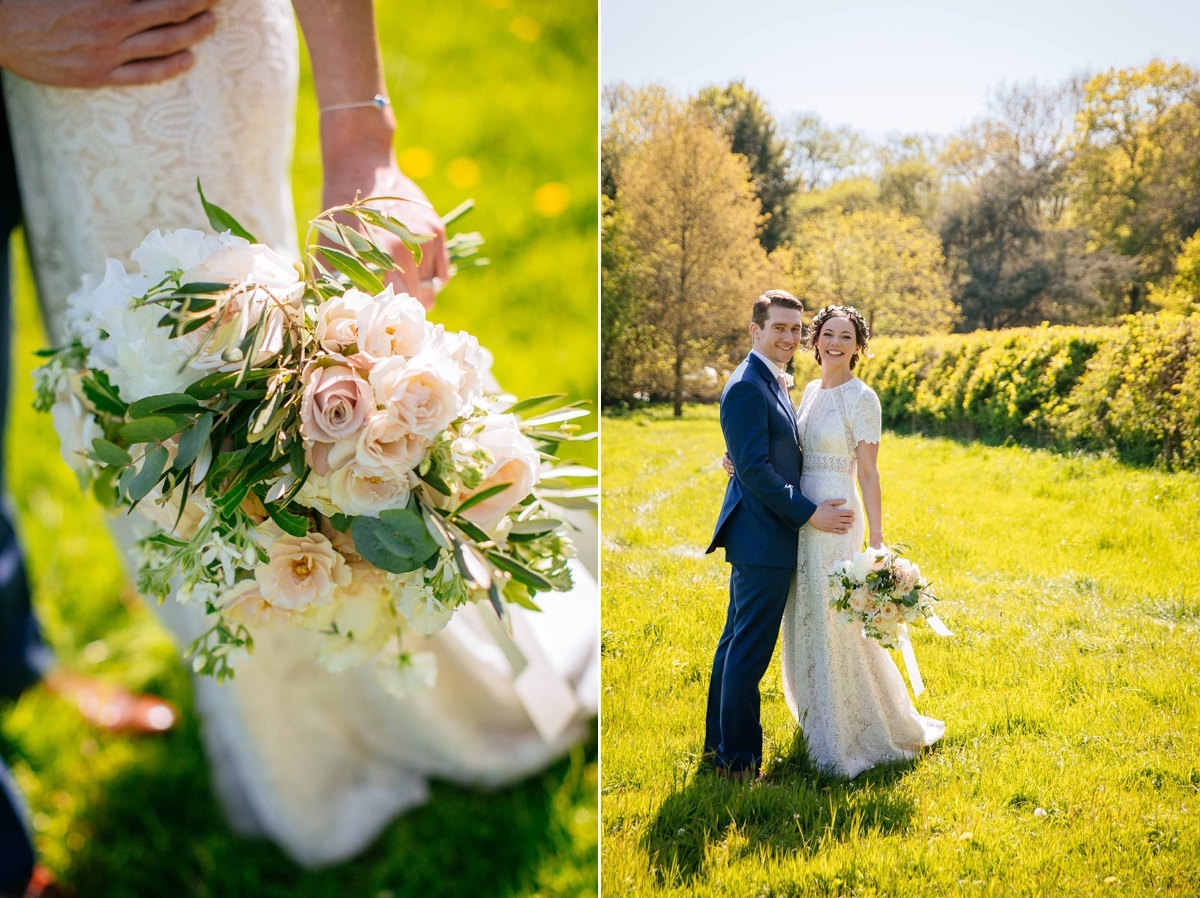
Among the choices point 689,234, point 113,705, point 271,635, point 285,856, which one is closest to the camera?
point 689,234

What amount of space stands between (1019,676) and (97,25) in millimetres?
1585

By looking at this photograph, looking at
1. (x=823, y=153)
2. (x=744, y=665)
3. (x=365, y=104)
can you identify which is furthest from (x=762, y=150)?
(x=744, y=665)

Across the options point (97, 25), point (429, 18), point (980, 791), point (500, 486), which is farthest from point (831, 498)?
point (429, 18)

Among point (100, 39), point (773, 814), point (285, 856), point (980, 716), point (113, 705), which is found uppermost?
point (100, 39)

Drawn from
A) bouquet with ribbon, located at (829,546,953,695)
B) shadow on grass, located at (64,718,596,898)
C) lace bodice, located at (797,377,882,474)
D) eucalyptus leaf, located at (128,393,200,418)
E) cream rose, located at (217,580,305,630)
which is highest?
eucalyptus leaf, located at (128,393,200,418)

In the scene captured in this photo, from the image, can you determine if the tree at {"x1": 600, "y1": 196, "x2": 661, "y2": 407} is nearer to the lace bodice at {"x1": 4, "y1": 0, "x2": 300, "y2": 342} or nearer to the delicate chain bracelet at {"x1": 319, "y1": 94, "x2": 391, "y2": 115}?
the delicate chain bracelet at {"x1": 319, "y1": 94, "x2": 391, "y2": 115}

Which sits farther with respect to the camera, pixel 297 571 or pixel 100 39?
pixel 100 39

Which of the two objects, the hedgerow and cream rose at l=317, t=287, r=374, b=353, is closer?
cream rose at l=317, t=287, r=374, b=353

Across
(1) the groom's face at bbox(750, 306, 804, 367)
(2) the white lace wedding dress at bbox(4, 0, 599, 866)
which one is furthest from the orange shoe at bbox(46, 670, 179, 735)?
(1) the groom's face at bbox(750, 306, 804, 367)

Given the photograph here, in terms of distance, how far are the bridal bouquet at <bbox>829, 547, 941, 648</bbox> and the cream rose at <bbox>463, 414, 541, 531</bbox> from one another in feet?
1.88

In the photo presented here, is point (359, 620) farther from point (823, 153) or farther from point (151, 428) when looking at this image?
point (823, 153)

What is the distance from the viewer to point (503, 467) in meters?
1.00

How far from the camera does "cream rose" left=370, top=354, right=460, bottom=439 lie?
0.88 m

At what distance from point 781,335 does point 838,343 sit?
9 cm
